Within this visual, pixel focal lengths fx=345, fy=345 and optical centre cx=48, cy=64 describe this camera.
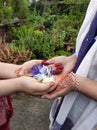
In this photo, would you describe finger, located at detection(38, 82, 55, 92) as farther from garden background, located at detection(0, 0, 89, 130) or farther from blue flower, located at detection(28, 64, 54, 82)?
garden background, located at detection(0, 0, 89, 130)

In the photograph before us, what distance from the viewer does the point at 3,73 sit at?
2197 millimetres

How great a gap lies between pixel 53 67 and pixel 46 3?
5.99 metres

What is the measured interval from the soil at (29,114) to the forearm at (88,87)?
187 centimetres

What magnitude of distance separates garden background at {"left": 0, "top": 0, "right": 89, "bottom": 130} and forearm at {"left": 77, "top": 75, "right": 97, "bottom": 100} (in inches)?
74.7

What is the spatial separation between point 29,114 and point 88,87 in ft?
7.07

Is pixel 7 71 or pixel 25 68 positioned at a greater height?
pixel 25 68

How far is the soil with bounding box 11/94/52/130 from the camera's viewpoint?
3.67 meters

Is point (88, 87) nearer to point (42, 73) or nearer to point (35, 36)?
point (42, 73)

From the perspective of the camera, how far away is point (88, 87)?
1811mm

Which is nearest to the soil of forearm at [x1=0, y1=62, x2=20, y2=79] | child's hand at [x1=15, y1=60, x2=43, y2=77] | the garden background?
the garden background

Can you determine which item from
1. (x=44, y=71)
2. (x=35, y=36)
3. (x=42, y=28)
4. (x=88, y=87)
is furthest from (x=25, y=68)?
(x=42, y=28)

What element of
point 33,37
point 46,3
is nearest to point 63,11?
point 46,3

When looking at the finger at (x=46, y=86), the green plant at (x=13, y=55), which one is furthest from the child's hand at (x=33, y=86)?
the green plant at (x=13, y=55)

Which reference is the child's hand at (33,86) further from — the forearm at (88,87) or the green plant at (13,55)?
the green plant at (13,55)
